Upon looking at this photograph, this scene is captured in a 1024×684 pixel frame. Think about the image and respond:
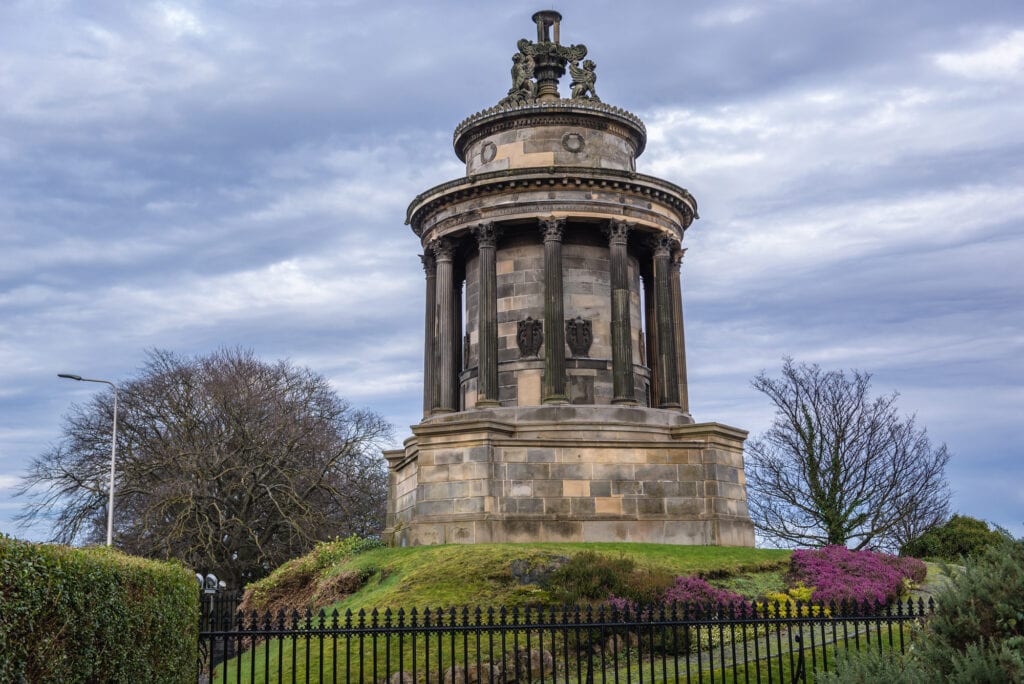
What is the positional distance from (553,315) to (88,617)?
2088 centimetres

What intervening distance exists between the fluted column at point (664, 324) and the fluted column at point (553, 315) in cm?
372

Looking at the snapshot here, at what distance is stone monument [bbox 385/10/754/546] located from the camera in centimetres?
2709

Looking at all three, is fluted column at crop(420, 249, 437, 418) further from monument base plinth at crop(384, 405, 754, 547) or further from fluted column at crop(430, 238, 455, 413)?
monument base plinth at crop(384, 405, 754, 547)

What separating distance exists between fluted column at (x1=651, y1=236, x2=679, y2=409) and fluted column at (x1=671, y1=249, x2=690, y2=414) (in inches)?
12.7

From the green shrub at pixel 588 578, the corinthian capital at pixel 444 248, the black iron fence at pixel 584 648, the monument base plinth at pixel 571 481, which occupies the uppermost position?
the corinthian capital at pixel 444 248

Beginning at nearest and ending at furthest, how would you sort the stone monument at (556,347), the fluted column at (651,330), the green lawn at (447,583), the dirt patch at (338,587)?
1. the green lawn at (447,583)
2. the dirt patch at (338,587)
3. the stone monument at (556,347)
4. the fluted column at (651,330)

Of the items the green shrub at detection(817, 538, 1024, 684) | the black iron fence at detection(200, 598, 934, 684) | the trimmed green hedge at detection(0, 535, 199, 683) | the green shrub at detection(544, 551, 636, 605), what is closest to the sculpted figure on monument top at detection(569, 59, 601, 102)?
the green shrub at detection(544, 551, 636, 605)

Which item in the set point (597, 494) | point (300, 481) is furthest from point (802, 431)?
point (300, 481)

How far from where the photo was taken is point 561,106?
3250 cm

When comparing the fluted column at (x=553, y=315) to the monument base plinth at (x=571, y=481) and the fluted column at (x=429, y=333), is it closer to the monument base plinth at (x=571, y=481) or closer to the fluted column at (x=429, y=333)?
the monument base plinth at (x=571, y=481)

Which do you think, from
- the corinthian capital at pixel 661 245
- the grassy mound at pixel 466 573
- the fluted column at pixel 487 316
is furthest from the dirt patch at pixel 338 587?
the corinthian capital at pixel 661 245

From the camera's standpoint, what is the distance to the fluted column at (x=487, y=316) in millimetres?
30000

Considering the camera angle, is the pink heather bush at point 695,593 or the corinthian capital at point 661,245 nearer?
the pink heather bush at point 695,593

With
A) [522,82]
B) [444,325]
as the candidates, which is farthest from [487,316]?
[522,82]
